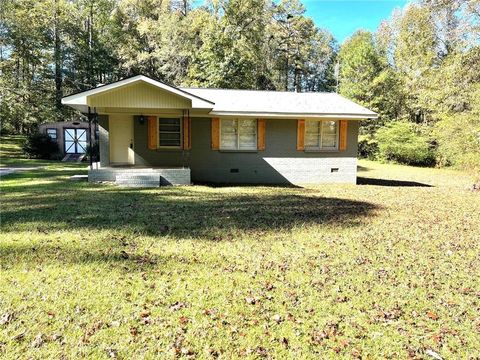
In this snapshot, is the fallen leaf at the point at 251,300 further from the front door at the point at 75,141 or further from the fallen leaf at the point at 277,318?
the front door at the point at 75,141

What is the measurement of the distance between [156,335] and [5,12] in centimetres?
2781

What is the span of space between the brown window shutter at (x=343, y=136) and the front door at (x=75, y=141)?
15.9 m

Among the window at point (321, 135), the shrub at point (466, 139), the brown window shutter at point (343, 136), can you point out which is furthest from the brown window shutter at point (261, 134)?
the shrub at point (466, 139)

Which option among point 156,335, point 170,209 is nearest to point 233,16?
point 170,209

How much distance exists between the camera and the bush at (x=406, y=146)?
23625 millimetres

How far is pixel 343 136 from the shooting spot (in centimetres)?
1295

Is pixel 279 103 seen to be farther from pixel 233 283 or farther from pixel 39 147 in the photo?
pixel 39 147

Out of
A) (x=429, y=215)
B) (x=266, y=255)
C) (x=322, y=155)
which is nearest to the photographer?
(x=266, y=255)

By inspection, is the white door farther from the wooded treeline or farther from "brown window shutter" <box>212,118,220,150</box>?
the wooded treeline

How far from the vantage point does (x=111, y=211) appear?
712 cm

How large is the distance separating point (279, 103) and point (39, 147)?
15423 mm

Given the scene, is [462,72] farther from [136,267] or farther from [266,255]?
[136,267]

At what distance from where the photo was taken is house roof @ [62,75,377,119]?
10359 millimetres

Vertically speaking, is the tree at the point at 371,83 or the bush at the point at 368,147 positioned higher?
the tree at the point at 371,83
